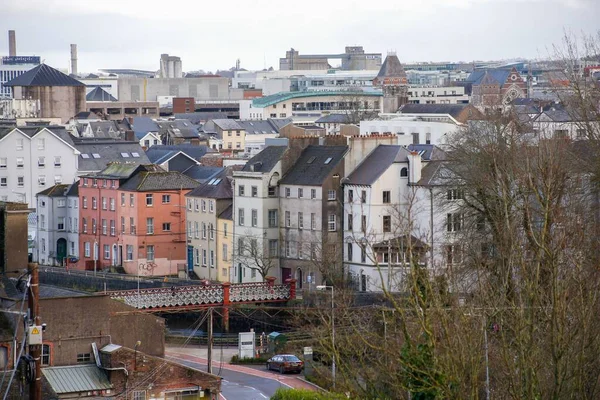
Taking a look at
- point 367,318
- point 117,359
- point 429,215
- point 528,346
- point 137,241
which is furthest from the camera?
point 137,241

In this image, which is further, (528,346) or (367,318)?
(367,318)

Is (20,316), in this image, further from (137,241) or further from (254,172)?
(137,241)

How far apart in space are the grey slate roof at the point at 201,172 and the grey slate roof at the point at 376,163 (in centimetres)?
1531

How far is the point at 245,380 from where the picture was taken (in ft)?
182

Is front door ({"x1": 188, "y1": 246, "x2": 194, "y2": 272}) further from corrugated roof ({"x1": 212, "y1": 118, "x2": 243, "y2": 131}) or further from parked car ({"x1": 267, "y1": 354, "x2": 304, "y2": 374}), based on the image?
corrugated roof ({"x1": 212, "y1": 118, "x2": 243, "y2": 131})

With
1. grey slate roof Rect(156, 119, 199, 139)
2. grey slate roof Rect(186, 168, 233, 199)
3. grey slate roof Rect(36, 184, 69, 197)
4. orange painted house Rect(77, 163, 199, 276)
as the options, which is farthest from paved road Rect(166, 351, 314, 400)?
grey slate roof Rect(156, 119, 199, 139)

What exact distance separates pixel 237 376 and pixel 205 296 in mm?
11552

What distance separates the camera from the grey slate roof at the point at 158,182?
85500 millimetres

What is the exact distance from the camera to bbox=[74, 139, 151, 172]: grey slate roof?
10356 cm

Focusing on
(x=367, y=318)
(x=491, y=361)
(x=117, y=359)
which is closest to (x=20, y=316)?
(x=117, y=359)

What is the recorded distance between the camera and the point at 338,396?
35.1 m

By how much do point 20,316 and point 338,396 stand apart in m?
8.43

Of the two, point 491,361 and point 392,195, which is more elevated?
point 392,195

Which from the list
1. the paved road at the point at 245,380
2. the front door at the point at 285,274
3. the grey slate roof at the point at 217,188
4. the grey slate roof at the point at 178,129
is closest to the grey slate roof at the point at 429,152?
the front door at the point at 285,274
